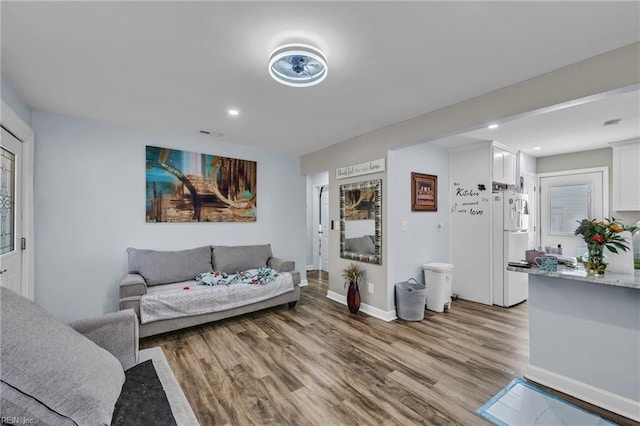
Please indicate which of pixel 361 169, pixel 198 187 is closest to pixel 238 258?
pixel 198 187

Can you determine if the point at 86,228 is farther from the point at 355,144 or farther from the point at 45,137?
the point at 355,144

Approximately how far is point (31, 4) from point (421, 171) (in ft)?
13.0

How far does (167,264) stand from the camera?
3.40 metres

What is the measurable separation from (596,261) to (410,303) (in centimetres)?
178

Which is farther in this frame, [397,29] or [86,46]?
[86,46]

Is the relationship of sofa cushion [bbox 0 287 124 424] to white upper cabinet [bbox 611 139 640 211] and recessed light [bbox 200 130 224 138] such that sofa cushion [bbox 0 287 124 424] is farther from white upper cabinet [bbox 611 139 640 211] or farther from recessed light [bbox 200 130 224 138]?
white upper cabinet [bbox 611 139 640 211]

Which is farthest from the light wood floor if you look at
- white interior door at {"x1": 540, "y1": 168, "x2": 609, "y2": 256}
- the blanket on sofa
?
white interior door at {"x1": 540, "y1": 168, "x2": 609, "y2": 256}

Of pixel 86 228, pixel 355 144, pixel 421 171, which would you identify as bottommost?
pixel 86 228

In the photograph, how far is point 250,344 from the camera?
2781mm

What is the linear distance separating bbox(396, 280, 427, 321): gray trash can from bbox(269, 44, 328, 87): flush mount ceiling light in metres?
2.63

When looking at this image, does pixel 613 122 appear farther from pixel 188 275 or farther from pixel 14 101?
pixel 14 101

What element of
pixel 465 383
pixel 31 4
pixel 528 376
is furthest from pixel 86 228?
pixel 528 376

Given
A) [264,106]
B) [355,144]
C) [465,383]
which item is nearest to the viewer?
[465,383]

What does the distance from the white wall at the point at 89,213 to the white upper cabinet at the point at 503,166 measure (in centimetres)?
428
